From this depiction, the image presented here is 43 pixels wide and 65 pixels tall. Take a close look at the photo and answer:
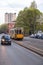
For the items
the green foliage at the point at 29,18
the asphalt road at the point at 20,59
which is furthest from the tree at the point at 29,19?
the asphalt road at the point at 20,59

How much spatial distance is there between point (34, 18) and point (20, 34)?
140 ft

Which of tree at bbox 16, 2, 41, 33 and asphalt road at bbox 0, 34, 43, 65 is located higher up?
tree at bbox 16, 2, 41, 33

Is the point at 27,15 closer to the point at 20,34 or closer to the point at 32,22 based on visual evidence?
the point at 32,22

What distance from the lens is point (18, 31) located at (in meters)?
Answer: 63.4

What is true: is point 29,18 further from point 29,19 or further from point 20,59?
point 20,59

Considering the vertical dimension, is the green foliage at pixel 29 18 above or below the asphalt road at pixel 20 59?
above

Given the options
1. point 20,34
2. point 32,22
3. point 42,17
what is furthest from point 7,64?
point 42,17

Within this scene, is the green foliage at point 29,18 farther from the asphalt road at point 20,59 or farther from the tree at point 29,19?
the asphalt road at point 20,59

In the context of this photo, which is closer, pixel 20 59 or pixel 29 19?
pixel 20 59

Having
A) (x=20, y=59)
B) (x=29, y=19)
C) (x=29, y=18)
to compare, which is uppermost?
(x=29, y=18)

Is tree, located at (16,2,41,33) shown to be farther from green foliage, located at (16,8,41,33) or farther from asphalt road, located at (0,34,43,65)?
asphalt road, located at (0,34,43,65)

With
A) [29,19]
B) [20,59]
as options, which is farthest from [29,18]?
[20,59]

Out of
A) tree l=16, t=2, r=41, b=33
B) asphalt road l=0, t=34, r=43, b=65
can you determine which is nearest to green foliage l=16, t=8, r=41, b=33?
tree l=16, t=2, r=41, b=33

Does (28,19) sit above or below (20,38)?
above
